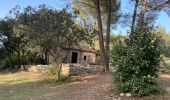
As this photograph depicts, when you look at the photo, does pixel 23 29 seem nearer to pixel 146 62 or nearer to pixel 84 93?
pixel 84 93

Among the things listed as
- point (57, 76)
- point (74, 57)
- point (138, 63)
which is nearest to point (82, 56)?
point (74, 57)

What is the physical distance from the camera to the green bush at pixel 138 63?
43.8 feet

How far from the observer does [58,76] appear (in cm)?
2147

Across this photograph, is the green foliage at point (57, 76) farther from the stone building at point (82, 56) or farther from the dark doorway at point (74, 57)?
the dark doorway at point (74, 57)

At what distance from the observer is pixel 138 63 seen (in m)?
13.7

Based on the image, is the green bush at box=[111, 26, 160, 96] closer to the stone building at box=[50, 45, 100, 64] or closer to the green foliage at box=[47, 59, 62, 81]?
the green foliage at box=[47, 59, 62, 81]

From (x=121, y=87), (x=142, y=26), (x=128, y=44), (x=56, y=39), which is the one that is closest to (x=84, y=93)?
(x=121, y=87)

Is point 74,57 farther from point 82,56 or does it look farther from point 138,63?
point 138,63

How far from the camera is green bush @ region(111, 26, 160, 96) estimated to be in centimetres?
1334

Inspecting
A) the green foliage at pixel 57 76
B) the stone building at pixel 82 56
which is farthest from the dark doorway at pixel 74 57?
the green foliage at pixel 57 76

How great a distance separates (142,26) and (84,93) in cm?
404

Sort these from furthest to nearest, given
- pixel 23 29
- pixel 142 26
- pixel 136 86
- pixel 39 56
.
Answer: pixel 39 56 < pixel 23 29 < pixel 142 26 < pixel 136 86

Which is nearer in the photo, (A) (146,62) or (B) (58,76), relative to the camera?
(A) (146,62)

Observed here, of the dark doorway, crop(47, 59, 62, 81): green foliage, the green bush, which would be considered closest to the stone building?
the dark doorway
